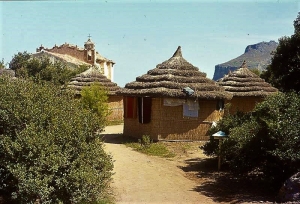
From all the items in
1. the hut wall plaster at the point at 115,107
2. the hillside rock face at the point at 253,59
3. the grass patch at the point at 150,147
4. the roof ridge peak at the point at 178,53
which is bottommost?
the grass patch at the point at 150,147

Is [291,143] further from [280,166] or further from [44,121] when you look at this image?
[44,121]

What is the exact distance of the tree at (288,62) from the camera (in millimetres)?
12195

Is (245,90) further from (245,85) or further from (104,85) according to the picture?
(104,85)

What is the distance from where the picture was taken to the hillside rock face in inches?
2750

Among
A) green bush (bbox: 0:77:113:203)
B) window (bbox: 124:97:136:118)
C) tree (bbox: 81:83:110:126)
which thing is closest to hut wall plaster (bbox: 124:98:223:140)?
window (bbox: 124:97:136:118)

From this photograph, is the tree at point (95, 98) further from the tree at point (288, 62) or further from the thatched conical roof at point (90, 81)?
the tree at point (288, 62)

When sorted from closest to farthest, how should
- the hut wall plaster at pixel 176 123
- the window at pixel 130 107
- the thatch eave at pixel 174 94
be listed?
the thatch eave at pixel 174 94 → the hut wall plaster at pixel 176 123 → the window at pixel 130 107

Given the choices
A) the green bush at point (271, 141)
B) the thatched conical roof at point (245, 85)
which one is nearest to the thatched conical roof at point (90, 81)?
the thatched conical roof at point (245, 85)

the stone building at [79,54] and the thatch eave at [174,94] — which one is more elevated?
the stone building at [79,54]

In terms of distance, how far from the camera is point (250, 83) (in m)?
23.8

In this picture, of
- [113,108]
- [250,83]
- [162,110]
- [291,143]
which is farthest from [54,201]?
[113,108]

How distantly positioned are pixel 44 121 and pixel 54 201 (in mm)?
1708

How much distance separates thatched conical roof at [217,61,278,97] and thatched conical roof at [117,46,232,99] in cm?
441

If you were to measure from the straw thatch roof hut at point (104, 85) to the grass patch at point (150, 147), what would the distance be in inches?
394
